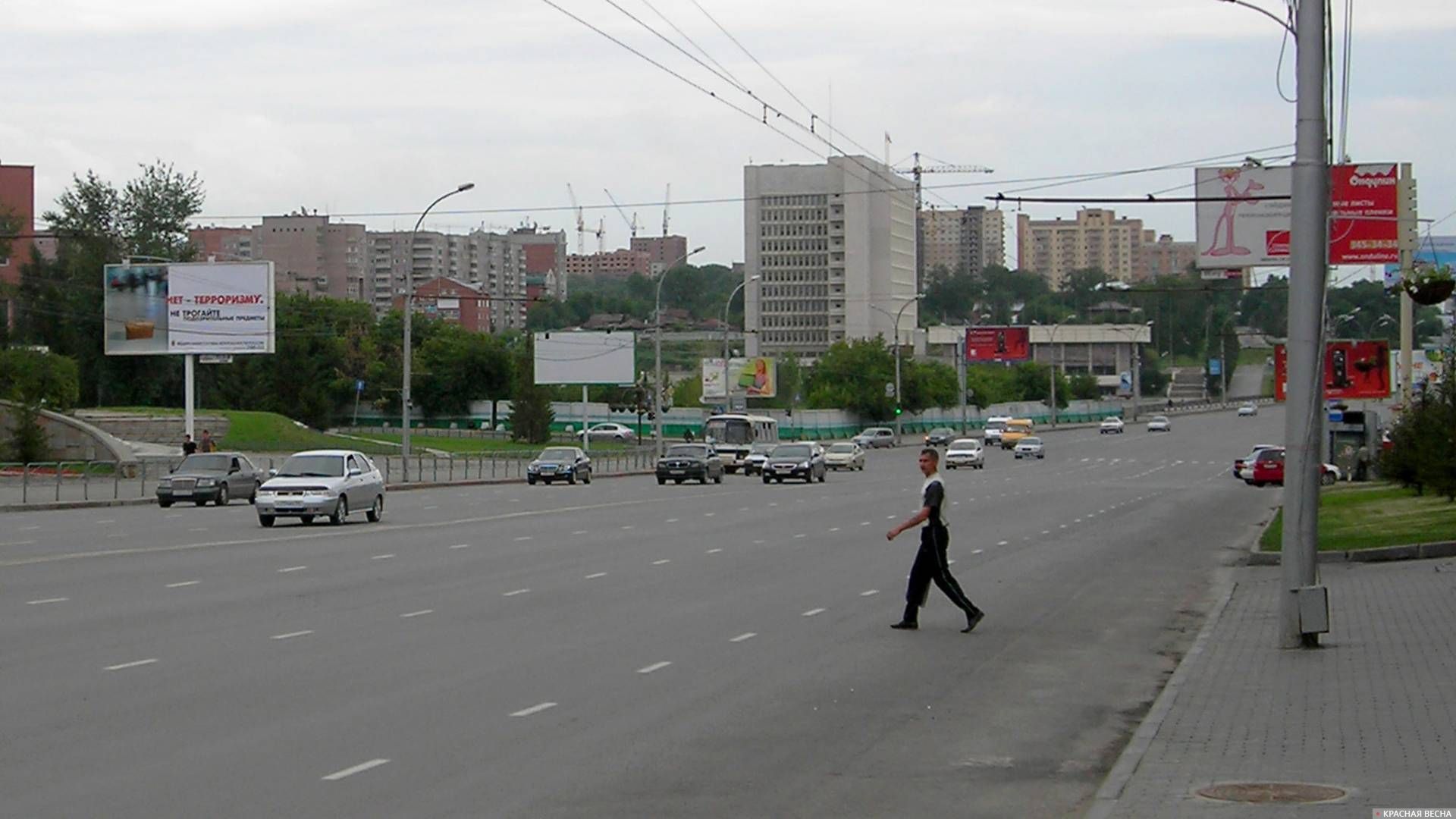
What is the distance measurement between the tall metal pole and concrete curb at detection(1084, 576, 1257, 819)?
117 centimetres

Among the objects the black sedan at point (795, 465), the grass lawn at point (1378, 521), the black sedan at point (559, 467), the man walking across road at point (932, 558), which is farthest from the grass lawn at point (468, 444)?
the man walking across road at point (932, 558)

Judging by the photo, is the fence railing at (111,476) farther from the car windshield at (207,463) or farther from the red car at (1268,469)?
the red car at (1268,469)

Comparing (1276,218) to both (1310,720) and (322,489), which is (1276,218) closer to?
(322,489)

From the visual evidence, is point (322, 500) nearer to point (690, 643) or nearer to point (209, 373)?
point (690, 643)

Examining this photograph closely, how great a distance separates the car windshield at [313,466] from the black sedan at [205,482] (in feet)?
31.2

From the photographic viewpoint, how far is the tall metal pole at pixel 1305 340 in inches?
619

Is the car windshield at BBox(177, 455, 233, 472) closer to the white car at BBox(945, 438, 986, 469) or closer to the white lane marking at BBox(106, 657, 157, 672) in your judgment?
the white lane marking at BBox(106, 657, 157, 672)

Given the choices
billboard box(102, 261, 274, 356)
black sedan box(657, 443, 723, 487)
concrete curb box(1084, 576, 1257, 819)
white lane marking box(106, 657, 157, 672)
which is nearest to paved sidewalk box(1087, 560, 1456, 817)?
concrete curb box(1084, 576, 1257, 819)

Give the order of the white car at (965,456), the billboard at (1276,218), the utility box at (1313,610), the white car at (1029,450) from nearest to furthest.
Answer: the utility box at (1313,610), the billboard at (1276,218), the white car at (965,456), the white car at (1029,450)

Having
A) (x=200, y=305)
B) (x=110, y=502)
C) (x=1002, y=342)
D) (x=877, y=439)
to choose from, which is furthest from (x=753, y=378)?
(x=110, y=502)

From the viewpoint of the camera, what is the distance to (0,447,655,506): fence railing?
48.8 m

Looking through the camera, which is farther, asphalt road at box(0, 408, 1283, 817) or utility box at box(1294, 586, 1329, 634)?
utility box at box(1294, 586, 1329, 634)

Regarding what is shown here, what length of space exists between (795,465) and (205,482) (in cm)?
2420

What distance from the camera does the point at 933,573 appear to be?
17203 millimetres
